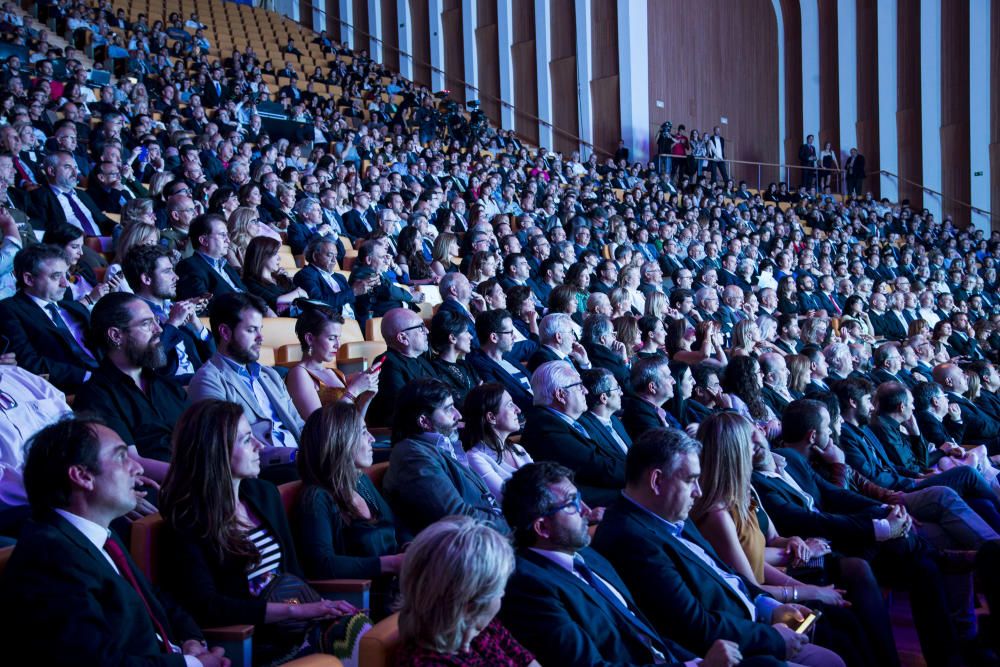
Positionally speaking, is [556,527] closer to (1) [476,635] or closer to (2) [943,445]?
(1) [476,635]

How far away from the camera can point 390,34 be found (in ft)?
53.5

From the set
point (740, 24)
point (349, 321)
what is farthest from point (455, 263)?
point (740, 24)

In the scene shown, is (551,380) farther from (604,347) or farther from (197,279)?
(197,279)

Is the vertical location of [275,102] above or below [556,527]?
above

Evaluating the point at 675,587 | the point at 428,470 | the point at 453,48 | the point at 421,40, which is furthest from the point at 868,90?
the point at 675,587

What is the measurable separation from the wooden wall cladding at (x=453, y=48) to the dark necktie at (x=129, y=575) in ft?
47.0

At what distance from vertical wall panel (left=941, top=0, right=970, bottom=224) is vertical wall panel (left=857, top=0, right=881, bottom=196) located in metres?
0.99

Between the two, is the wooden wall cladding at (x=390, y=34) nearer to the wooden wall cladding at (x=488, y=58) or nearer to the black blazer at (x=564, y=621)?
the wooden wall cladding at (x=488, y=58)

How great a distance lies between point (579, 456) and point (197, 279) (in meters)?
1.76

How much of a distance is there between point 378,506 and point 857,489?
193 centimetres

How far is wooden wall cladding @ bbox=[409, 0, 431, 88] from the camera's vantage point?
1584 centimetres

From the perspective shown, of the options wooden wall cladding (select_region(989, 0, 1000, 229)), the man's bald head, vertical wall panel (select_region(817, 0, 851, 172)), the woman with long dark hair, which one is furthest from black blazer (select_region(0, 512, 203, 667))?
vertical wall panel (select_region(817, 0, 851, 172))

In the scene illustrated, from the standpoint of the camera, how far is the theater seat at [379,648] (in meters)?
1.47

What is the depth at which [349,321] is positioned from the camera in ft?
13.8
